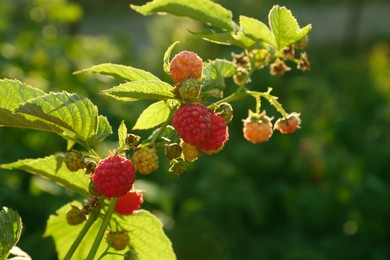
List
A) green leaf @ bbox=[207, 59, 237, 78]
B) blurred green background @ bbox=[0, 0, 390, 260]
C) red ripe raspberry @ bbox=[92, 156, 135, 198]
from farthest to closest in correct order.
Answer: blurred green background @ bbox=[0, 0, 390, 260] → green leaf @ bbox=[207, 59, 237, 78] → red ripe raspberry @ bbox=[92, 156, 135, 198]

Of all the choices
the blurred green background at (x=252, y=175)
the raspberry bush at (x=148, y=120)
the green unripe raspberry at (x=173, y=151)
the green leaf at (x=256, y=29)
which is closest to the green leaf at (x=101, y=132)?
the raspberry bush at (x=148, y=120)

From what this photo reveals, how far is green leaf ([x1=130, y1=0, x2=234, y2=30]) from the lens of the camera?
1.09 m

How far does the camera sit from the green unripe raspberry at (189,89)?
35.7 inches

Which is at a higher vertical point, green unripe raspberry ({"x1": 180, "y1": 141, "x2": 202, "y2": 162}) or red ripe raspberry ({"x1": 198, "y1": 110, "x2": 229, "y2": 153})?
red ripe raspberry ({"x1": 198, "y1": 110, "x2": 229, "y2": 153})

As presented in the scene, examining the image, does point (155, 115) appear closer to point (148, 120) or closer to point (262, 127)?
point (148, 120)

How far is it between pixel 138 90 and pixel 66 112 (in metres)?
0.11

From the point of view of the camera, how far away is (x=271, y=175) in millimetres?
4547

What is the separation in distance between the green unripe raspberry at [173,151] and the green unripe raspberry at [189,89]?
3.1 inches

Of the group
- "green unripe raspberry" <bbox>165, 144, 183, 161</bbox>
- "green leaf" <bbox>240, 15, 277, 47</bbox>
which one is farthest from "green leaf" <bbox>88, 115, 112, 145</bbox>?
"green leaf" <bbox>240, 15, 277, 47</bbox>

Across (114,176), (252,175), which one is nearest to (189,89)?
(114,176)

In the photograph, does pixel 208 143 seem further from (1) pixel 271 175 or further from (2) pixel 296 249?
(1) pixel 271 175

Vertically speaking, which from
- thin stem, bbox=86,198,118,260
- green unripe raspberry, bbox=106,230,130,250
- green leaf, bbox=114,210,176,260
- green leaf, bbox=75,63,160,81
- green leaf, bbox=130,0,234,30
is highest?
green leaf, bbox=130,0,234,30

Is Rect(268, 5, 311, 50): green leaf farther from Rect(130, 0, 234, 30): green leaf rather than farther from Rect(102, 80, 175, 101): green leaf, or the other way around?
Rect(102, 80, 175, 101): green leaf

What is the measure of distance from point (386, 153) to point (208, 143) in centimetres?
349
